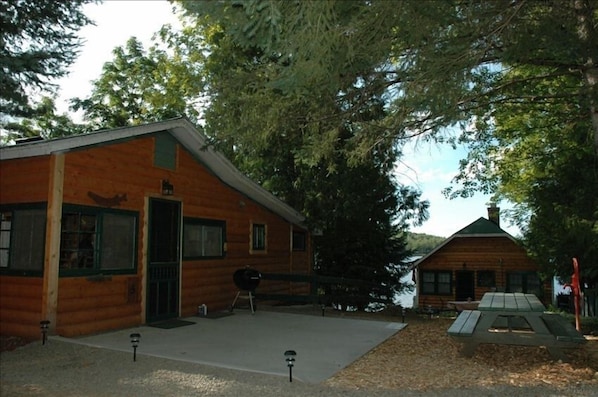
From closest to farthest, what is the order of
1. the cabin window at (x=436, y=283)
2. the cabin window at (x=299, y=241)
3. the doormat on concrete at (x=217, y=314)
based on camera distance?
the doormat on concrete at (x=217, y=314), the cabin window at (x=299, y=241), the cabin window at (x=436, y=283)

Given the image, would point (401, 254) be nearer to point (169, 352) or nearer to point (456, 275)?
point (456, 275)

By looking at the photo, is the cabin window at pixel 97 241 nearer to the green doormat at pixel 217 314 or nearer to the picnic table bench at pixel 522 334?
the green doormat at pixel 217 314

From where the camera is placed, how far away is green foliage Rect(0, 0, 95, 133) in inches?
294

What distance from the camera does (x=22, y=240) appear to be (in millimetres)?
7180

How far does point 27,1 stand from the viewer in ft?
26.2

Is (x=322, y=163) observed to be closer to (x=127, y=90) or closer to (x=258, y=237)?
(x=258, y=237)

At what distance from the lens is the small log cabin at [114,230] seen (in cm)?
693

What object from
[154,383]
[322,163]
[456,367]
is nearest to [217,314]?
[154,383]

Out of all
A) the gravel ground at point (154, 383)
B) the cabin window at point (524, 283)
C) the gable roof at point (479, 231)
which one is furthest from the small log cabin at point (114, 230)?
the cabin window at point (524, 283)

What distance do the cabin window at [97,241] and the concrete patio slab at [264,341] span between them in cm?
105

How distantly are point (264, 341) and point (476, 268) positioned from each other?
59.2ft

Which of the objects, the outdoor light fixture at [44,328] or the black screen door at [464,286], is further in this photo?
the black screen door at [464,286]

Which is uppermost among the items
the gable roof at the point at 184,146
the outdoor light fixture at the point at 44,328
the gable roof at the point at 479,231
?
the gable roof at the point at 184,146

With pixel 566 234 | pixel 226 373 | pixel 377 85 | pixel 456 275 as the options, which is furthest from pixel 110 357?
pixel 456 275
